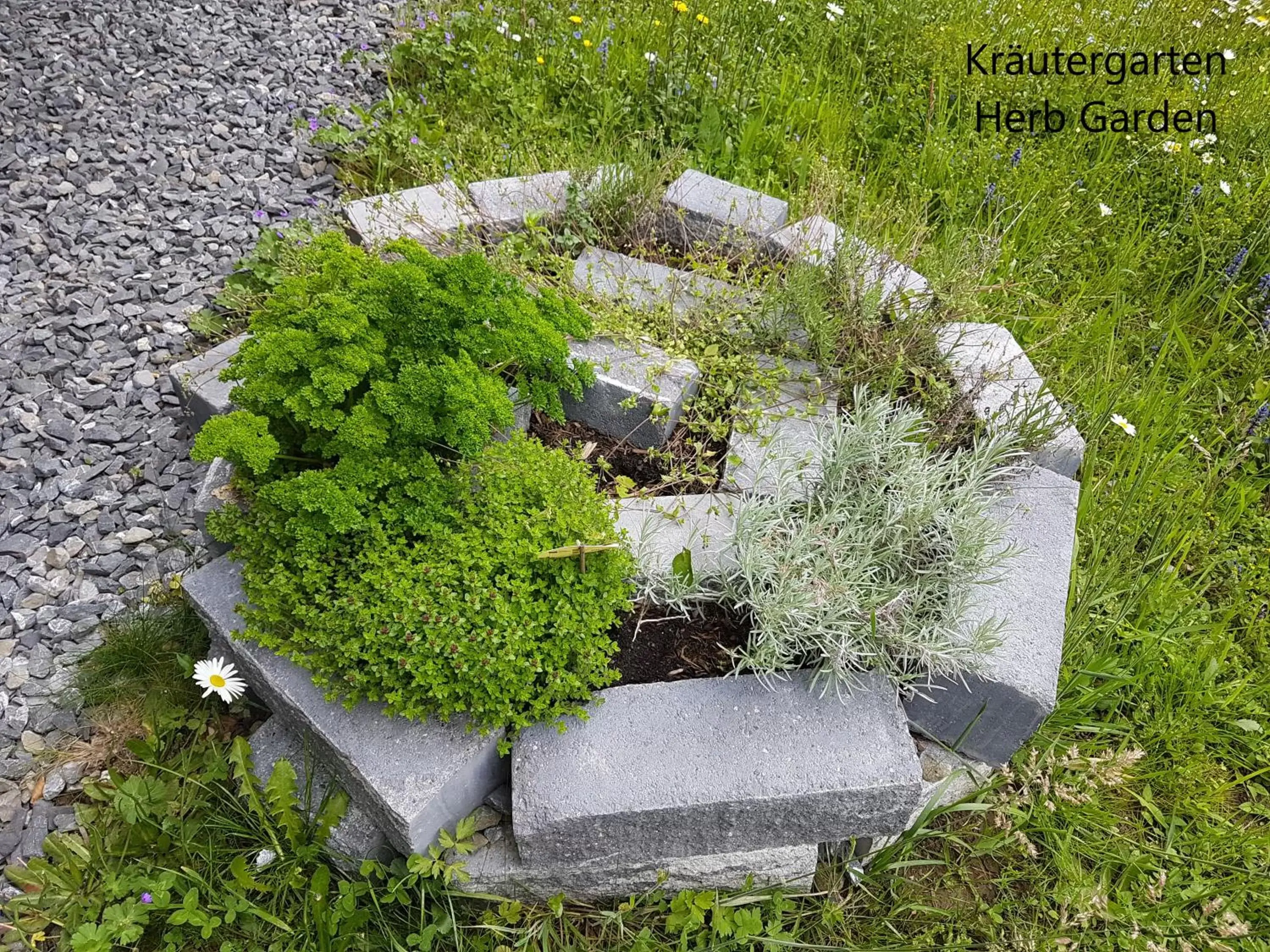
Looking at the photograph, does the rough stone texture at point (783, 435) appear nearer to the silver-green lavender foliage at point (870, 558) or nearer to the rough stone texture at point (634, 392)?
the silver-green lavender foliage at point (870, 558)

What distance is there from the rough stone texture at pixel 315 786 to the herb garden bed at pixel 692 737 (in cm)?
7

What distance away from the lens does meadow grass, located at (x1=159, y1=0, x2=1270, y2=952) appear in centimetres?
234

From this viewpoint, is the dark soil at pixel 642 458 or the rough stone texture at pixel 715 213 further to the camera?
the rough stone texture at pixel 715 213

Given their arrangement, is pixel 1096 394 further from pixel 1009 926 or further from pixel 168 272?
pixel 168 272

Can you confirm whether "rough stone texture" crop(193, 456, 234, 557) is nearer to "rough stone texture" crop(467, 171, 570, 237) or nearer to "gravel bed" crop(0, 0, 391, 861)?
"gravel bed" crop(0, 0, 391, 861)

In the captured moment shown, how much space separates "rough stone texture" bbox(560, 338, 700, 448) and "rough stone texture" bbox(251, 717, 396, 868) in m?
1.36

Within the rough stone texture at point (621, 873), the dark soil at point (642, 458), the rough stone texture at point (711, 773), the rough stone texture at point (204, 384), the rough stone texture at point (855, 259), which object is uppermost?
the rough stone texture at point (855, 259)

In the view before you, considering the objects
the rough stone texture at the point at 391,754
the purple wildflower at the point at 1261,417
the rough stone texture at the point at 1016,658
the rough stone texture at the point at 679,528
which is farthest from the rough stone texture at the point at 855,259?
the rough stone texture at the point at 391,754

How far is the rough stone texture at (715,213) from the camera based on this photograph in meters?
3.53

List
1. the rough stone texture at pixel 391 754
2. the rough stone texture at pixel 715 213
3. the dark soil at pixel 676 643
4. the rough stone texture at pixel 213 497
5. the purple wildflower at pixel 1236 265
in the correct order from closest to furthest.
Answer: the rough stone texture at pixel 391 754
the dark soil at pixel 676 643
the rough stone texture at pixel 213 497
the rough stone texture at pixel 715 213
the purple wildflower at pixel 1236 265

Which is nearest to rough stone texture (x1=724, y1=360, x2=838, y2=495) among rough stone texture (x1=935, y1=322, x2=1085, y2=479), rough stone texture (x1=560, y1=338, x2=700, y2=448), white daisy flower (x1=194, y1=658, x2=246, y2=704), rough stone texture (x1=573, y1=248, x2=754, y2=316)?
rough stone texture (x1=560, y1=338, x2=700, y2=448)

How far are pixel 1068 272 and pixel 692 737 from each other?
310 centimetres

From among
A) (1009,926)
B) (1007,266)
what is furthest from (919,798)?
(1007,266)

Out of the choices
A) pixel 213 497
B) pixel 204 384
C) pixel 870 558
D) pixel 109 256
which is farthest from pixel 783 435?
pixel 109 256
